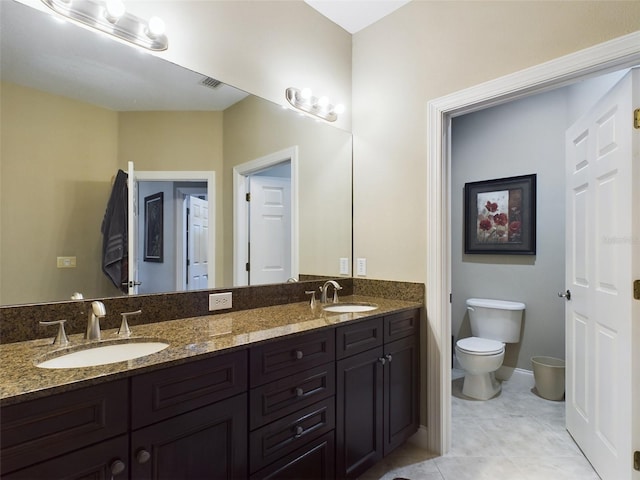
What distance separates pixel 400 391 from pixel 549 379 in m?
1.57

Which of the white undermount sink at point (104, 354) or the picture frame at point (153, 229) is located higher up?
the picture frame at point (153, 229)

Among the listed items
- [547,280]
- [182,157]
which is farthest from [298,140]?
[547,280]

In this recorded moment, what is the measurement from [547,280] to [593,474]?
4.95 ft

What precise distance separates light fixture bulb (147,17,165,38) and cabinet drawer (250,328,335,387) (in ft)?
4.54

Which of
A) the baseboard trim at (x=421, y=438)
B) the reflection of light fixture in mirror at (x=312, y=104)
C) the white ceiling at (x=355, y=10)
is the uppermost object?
the white ceiling at (x=355, y=10)

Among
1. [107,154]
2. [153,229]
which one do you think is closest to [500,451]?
[153,229]

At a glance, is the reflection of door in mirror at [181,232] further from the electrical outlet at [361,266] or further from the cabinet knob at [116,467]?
the electrical outlet at [361,266]

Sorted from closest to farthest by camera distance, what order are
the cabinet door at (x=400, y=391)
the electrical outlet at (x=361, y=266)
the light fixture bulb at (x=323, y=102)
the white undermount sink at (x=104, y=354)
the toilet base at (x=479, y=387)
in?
the white undermount sink at (x=104, y=354) → the cabinet door at (x=400, y=391) → the light fixture bulb at (x=323, y=102) → the electrical outlet at (x=361, y=266) → the toilet base at (x=479, y=387)

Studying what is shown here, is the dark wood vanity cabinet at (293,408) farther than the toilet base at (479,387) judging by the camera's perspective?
No

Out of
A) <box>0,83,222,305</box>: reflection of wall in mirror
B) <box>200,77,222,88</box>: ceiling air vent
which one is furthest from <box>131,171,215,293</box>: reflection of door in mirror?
<box>200,77,222,88</box>: ceiling air vent

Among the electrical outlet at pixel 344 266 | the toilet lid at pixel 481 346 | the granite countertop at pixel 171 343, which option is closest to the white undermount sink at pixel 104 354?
the granite countertop at pixel 171 343

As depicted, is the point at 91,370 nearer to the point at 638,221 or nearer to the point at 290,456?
the point at 290,456

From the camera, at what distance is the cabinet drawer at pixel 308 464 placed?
4.23 feet

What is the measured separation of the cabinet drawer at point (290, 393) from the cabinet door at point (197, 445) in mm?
54
